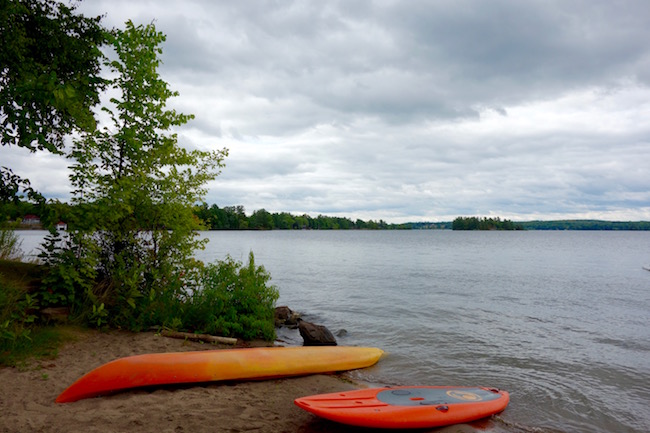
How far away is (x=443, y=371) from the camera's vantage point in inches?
365

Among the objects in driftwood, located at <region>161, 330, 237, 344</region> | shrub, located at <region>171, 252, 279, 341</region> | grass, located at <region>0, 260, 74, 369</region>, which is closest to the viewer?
grass, located at <region>0, 260, 74, 369</region>

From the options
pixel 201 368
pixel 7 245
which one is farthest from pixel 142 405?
pixel 7 245

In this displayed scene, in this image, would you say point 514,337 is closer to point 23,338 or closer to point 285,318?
point 285,318

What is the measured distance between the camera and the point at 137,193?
8.46m

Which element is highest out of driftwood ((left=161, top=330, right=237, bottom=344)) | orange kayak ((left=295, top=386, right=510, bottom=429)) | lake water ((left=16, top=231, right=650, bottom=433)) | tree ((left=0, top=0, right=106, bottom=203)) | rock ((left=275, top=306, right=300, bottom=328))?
tree ((left=0, top=0, right=106, bottom=203))

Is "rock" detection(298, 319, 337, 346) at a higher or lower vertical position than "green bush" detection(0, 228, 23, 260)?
lower

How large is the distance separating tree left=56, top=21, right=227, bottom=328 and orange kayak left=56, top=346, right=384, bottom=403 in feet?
7.66

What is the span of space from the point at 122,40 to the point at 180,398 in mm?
7274

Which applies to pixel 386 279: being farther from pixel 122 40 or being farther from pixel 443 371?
pixel 122 40

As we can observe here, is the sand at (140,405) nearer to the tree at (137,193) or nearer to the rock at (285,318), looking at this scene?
the tree at (137,193)

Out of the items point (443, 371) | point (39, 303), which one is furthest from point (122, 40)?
point (443, 371)

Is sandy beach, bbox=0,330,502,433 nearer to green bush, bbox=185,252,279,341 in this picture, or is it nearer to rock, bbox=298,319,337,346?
green bush, bbox=185,252,279,341

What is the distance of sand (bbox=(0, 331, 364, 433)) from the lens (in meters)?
4.65

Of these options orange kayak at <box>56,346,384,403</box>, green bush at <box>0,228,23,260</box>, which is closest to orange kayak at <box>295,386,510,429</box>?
orange kayak at <box>56,346,384,403</box>
